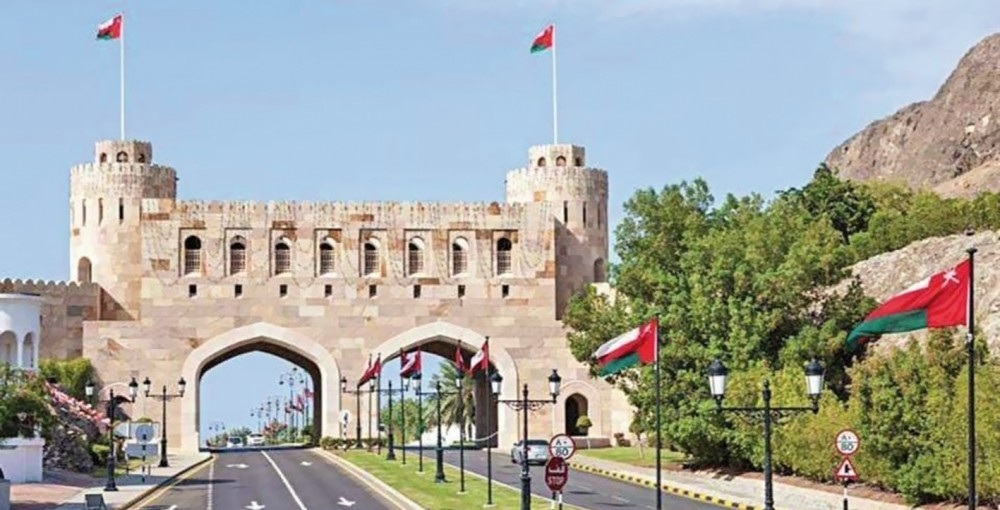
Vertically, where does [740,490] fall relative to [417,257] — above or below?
below

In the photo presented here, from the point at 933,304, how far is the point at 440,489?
28.8m

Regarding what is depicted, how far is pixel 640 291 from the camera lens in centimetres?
7256

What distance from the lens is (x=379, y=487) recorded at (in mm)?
56281

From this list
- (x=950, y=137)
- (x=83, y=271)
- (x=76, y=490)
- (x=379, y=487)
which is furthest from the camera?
(x=950, y=137)

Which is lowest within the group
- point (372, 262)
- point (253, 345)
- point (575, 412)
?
point (575, 412)

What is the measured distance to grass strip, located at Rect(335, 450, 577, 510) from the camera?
47.2m

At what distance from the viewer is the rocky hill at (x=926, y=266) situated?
6216cm

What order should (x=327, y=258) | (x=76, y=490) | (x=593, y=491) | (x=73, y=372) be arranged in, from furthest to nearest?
(x=327, y=258) < (x=73, y=372) < (x=593, y=491) < (x=76, y=490)

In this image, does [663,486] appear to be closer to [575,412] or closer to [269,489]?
[269,489]

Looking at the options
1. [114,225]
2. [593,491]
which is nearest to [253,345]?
[114,225]

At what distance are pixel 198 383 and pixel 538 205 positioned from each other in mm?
18215

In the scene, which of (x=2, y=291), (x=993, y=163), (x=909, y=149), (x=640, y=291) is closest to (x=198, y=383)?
(x=2, y=291)

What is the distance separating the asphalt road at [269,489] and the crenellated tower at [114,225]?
1532 centimetres

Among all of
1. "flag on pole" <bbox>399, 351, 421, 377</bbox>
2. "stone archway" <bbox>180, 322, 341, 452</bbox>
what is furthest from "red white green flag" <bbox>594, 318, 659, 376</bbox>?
"stone archway" <bbox>180, 322, 341, 452</bbox>
